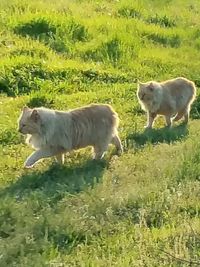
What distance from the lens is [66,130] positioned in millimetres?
9102

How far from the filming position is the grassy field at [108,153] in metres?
6.23

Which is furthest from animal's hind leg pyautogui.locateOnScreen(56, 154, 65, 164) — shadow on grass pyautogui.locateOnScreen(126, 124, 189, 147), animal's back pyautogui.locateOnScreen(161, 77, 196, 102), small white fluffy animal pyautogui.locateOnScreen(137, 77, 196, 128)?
animal's back pyautogui.locateOnScreen(161, 77, 196, 102)

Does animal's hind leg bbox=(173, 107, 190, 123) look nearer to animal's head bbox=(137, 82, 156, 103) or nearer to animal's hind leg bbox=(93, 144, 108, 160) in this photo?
animal's head bbox=(137, 82, 156, 103)

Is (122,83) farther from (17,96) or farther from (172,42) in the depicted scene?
(172,42)

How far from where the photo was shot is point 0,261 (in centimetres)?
590

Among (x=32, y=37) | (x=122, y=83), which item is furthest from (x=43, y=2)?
(x=122, y=83)

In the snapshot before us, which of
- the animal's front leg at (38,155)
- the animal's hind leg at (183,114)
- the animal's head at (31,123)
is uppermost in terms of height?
the animal's head at (31,123)

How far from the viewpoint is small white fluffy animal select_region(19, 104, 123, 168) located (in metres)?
8.88

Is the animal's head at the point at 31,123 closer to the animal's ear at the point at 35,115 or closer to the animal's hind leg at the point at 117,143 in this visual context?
the animal's ear at the point at 35,115

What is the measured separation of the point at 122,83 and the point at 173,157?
15.6 ft

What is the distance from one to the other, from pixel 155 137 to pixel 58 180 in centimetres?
232

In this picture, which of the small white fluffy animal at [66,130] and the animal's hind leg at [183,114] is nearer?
the small white fluffy animal at [66,130]

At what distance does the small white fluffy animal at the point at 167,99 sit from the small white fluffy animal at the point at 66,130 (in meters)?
1.77

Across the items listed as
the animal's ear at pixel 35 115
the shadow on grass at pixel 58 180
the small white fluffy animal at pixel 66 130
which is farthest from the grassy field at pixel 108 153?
the animal's ear at pixel 35 115
